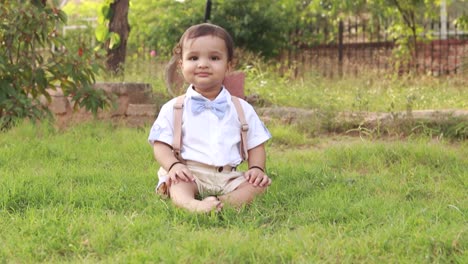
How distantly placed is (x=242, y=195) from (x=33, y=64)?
3.15m

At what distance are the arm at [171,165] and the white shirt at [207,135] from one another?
0.04m

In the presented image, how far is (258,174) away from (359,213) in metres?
0.61

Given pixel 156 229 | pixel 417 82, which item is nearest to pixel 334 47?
pixel 417 82

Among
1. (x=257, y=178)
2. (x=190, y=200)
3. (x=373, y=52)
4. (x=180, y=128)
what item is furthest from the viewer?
(x=373, y=52)

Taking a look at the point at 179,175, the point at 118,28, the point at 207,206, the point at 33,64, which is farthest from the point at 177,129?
the point at 118,28

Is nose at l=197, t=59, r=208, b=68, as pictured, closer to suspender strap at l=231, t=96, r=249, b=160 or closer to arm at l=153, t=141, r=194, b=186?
suspender strap at l=231, t=96, r=249, b=160

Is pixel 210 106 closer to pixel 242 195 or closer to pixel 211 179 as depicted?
pixel 211 179

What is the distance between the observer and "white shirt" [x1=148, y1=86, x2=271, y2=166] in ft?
11.5

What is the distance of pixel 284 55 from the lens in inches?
565

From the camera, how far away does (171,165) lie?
3.41 metres

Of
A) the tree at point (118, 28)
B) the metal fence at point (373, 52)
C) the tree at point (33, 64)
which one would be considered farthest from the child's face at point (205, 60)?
the metal fence at point (373, 52)

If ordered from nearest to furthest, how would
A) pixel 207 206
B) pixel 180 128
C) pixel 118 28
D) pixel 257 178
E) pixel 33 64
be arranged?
pixel 207 206
pixel 257 178
pixel 180 128
pixel 33 64
pixel 118 28

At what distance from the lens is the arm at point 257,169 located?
11.3 feet

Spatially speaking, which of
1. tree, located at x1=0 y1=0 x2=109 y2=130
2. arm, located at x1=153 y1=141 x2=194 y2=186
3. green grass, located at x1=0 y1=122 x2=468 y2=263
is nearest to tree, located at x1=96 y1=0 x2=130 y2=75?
tree, located at x1=0 y1=0 x2=109 y2=130
